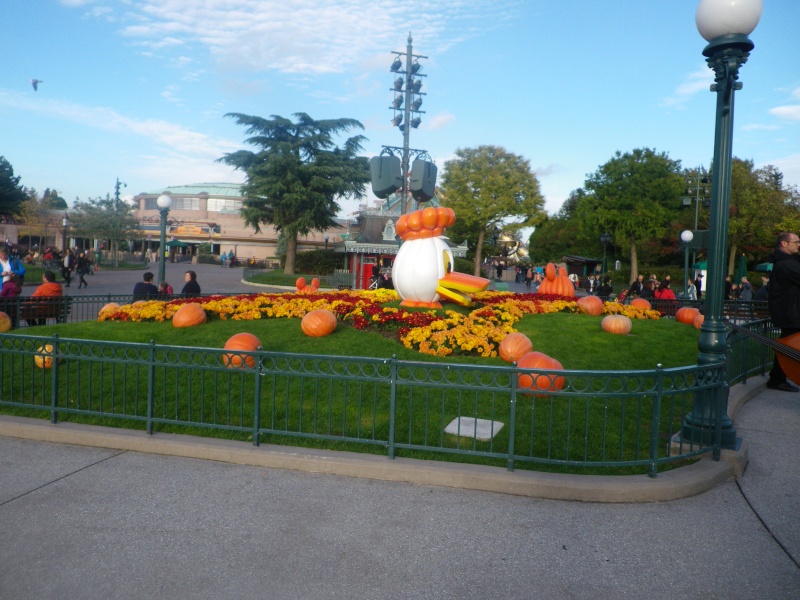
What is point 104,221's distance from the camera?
53438 millimetres

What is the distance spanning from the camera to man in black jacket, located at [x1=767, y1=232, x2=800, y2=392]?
8.38 meters

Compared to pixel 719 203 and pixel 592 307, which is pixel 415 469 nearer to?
pixel 719 203

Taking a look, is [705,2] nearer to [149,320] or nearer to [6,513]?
[6,513]

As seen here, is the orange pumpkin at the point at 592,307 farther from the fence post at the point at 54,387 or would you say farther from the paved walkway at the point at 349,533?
the fence post at the point at 54,387

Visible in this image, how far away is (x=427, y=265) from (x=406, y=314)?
155 centimetres

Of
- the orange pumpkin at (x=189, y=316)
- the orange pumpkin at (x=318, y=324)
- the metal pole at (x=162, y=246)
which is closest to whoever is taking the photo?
the orange pumpkin at (x=318, y=324)

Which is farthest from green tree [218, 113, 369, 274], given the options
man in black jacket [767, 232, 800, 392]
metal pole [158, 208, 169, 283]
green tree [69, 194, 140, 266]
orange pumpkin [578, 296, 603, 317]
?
man in black jacket [767, 232, 800, 392]

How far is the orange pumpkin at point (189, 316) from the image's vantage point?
38.9 feet

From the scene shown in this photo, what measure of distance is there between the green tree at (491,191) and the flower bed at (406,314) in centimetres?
3941

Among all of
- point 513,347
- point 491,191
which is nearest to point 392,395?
point 513,347

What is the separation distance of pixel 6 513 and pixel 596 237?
53.6 meters

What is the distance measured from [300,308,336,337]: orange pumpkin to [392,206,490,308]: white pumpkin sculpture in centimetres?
257

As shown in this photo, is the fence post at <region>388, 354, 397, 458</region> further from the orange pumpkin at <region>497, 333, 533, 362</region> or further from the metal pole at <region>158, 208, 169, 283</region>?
the metal pole at <region>158, 208, 169, 283</region>

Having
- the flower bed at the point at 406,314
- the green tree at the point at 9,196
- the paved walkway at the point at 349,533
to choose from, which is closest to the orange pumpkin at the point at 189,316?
the flower bed at the point at 406,314
